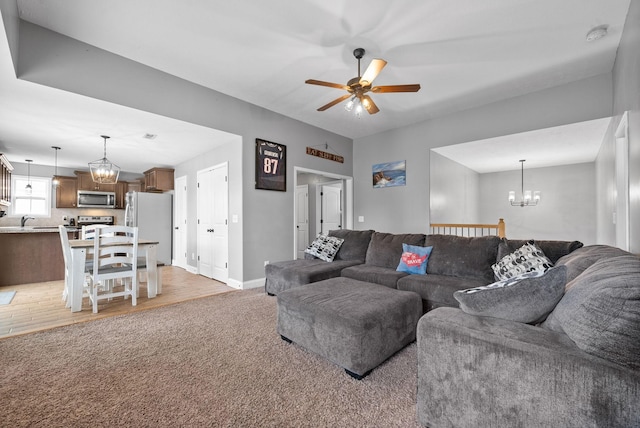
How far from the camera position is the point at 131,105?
312cm

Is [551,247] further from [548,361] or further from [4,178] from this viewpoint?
[4,178]

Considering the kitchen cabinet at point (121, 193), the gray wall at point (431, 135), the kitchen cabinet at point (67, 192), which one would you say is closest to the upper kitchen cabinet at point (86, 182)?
the kitchen cabinet at point (67, 192)

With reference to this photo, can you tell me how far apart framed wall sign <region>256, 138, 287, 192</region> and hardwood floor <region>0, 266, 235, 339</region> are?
1795 millimetres

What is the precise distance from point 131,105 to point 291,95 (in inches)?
79.9

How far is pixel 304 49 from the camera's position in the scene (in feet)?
9.57

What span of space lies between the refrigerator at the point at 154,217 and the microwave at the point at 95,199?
4.59ft

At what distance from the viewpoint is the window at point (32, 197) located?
20.1ft

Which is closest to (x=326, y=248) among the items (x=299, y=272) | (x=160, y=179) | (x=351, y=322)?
(x=299, y=272)

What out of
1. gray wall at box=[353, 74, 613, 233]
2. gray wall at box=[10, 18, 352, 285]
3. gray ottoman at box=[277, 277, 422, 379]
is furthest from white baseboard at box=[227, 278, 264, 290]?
gray wall at box=[353, 74, 613, 233]

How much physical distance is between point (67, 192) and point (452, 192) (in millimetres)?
9274

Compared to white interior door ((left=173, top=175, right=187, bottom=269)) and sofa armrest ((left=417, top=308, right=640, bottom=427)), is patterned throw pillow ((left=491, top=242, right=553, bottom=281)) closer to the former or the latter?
sofa armrest ((left=417, top=308, right=640, bottom=427))

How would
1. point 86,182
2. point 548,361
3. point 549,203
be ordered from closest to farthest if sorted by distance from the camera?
point 548,361 < point 86,182 < point 549,203

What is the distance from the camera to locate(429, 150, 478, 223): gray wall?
5.19m

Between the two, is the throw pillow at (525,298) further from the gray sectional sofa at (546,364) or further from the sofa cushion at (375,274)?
the sofa cushion at (375,274)
